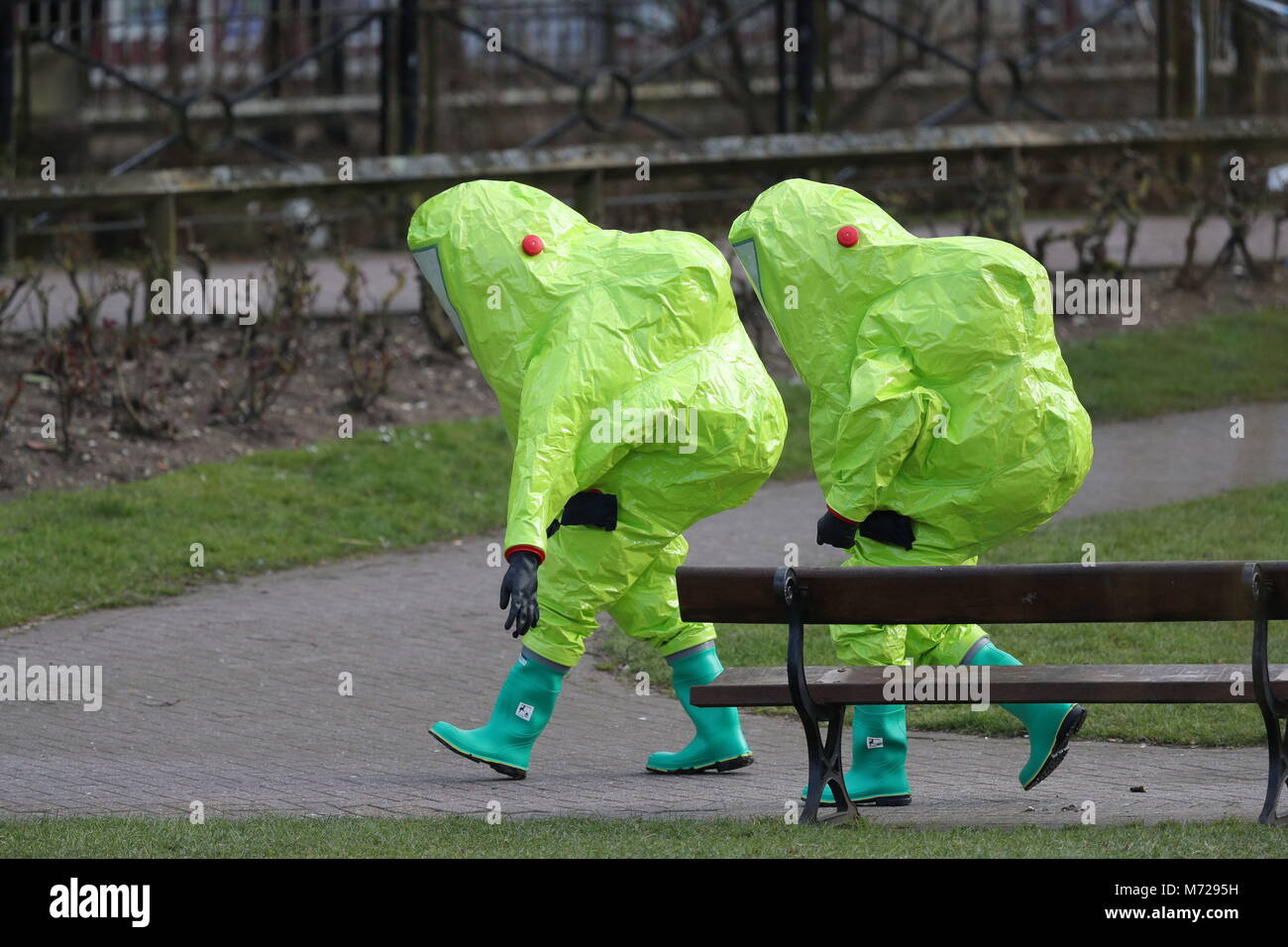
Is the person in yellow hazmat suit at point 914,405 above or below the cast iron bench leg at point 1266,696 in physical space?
above

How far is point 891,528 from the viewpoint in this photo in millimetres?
5922

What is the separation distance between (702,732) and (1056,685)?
1388 millimetres

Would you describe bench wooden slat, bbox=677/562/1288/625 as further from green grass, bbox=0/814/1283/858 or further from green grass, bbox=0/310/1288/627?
green grass, bbox=0/310/1288/627

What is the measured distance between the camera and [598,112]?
20.5 m

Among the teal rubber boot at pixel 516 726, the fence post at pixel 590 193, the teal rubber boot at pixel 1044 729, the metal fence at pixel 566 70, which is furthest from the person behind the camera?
the metal fence at pixel 566 70

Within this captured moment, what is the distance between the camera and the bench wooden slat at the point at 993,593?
526 centimetres

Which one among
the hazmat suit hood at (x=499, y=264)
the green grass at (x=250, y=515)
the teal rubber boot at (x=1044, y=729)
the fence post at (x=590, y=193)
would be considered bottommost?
the teal rubber boot at (x=1044, y=729)

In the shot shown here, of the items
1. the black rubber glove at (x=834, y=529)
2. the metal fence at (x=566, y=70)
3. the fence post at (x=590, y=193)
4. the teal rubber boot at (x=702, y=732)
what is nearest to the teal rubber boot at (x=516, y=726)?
the teal rubber boot at (x=702, y=732)

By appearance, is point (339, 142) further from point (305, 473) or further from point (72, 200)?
point (305, 473)

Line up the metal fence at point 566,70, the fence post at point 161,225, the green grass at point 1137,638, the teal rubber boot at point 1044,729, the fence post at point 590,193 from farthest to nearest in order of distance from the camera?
the metal fence at point 566,70, the fence post at point 590,193, the fence post at point 161,225, the green grass at point 1137,638, the teal rubber boot at point 1044,729

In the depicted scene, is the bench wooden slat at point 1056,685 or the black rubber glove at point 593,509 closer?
the bench wooden slat at point 1056,685

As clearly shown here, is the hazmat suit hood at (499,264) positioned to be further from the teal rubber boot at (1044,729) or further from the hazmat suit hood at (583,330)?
the teal rubber boot at (1044,729)

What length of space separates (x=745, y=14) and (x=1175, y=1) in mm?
3664

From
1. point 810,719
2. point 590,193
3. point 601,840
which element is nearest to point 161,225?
point 590,193
